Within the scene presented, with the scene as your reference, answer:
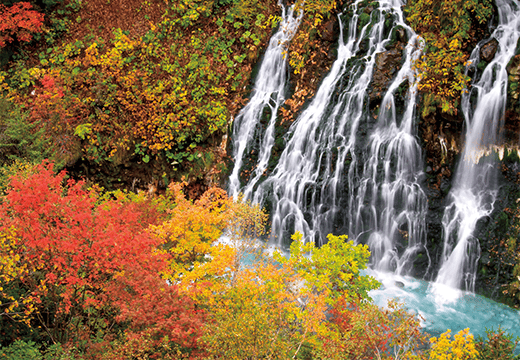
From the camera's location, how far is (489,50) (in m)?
13.5

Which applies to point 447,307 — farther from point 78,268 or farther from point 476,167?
point 78,268

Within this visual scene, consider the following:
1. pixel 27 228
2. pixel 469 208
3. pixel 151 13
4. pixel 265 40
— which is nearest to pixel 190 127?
pixel 265 40

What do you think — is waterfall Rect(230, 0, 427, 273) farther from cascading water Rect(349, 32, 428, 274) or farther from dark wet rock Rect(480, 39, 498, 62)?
dark wet rock Rect(480, 39, 498, 62)

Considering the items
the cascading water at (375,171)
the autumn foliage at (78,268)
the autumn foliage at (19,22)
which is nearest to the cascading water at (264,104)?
the cascading water at (375,171)

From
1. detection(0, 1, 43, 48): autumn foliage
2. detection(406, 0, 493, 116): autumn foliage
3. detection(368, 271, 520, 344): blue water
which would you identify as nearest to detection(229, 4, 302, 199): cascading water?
detection(406, 0, 493, 116): autumn foliage

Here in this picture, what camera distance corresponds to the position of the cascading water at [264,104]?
17031mm

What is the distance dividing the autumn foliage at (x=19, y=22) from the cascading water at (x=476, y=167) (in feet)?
67.0

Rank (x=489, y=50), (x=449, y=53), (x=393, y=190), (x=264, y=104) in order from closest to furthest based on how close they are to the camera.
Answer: (x=489, y=50) < (x=449, y=53) < (x=393, y=190) < (x=264, y=104)

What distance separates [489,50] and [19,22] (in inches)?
839

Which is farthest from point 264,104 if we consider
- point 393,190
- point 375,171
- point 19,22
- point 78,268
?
point 19,22

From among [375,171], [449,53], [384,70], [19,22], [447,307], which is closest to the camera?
[447,307]

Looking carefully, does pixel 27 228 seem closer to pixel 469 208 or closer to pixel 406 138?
pixel 406 138

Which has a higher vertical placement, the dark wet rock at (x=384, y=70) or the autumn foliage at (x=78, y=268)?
the dark wet rock at (x=384, y=70)

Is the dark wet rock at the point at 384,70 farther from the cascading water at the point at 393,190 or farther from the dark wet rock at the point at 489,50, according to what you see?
the dark wet rock at the point at 489,50
